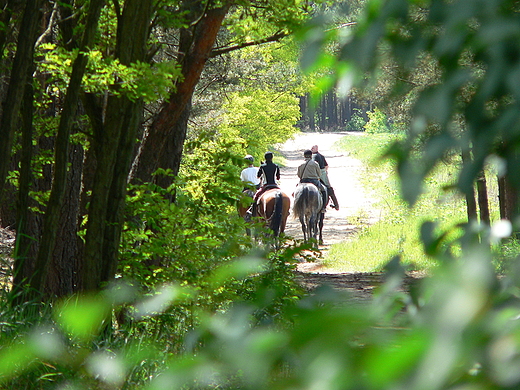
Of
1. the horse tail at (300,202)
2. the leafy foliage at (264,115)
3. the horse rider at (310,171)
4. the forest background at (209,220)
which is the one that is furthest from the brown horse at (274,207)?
the leafy foliage at (264,115)

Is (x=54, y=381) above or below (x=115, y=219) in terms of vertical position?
below

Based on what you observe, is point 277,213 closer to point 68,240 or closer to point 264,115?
point 68,240

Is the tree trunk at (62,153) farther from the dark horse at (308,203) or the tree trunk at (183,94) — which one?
the dark horse at (308,203)

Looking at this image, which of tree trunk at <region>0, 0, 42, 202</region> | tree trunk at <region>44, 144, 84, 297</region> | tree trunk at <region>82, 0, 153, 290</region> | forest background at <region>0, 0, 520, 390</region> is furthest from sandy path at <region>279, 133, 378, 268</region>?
tree trunk at <region>0, 0, 42, 202</region>

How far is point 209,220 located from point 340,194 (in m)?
25.8

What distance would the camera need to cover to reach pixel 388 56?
101cm

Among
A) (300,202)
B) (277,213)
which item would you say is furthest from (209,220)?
(300,202)

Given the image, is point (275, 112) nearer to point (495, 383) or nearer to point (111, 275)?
point (111, 275)

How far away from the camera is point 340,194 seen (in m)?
31.7

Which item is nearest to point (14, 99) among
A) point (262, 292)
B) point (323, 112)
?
point (262, 292)

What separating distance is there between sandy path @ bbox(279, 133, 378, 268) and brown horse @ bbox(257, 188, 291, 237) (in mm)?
1313

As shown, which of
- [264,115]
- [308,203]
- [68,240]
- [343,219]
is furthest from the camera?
[264,115]

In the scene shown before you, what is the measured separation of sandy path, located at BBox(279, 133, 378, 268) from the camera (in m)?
21.1

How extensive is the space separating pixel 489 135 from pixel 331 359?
1.27 feet
